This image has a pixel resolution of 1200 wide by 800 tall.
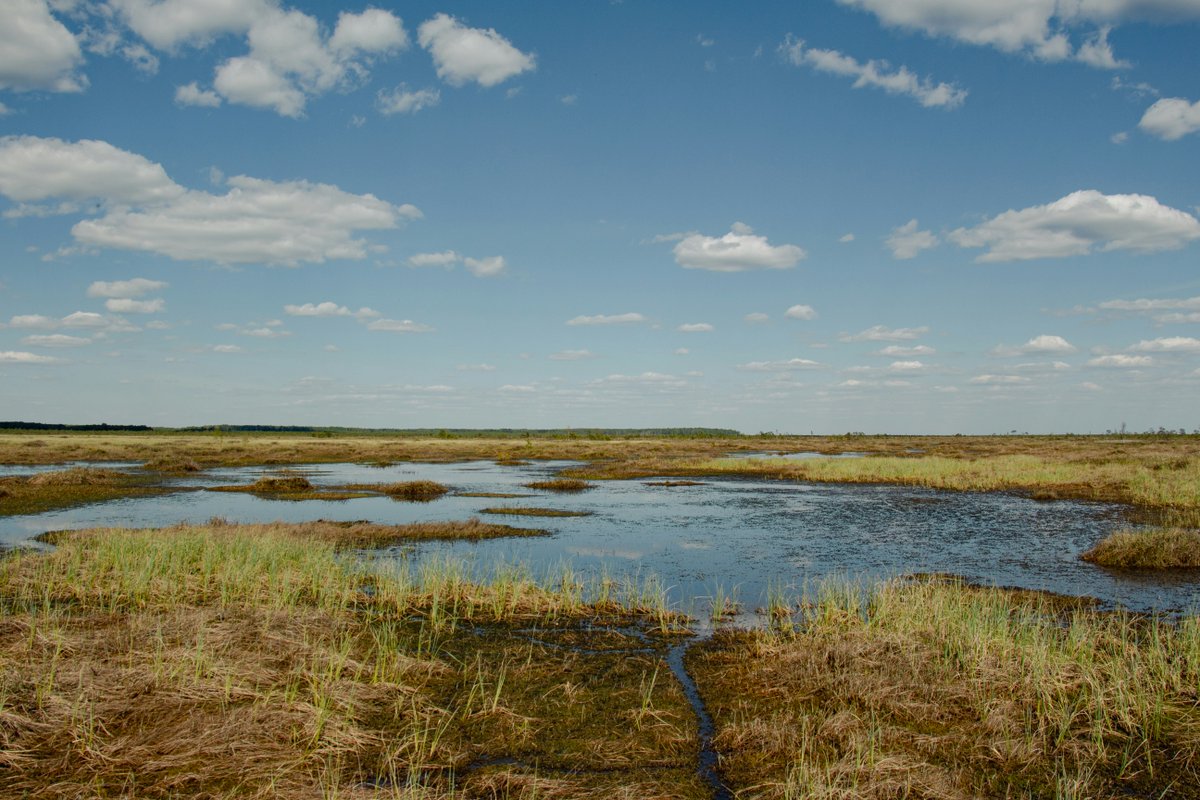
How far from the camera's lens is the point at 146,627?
36.2 feet

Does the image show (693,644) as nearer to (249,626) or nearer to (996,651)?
(996,651)

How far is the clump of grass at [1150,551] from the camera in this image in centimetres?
1939

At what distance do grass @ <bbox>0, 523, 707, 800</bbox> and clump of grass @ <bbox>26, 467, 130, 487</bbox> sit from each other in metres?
26.5

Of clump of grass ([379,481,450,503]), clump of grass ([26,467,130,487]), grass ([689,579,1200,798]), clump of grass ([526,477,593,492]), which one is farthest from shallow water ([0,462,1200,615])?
grass ([689,579,1200,798])

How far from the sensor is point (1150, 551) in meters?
19.7

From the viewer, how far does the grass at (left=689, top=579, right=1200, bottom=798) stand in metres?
7.50

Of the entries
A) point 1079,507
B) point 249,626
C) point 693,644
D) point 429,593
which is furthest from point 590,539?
point 1079,507

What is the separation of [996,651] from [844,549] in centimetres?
1265

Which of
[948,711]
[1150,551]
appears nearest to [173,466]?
[948,711]

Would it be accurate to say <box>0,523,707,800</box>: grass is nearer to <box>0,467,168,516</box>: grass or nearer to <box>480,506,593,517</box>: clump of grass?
<box>480,506,593,517</box>: clump of grass

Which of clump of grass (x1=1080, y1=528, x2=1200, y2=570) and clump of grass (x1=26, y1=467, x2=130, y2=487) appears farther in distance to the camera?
clump of grass (x1=26, y1=467, x2=130, y2=487)

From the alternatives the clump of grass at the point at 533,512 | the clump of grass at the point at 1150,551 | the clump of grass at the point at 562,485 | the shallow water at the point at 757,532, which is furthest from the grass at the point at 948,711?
the clump of grass at the point at 562,485

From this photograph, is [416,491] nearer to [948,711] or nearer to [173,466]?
[173,466]

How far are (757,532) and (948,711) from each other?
17.2 meters
